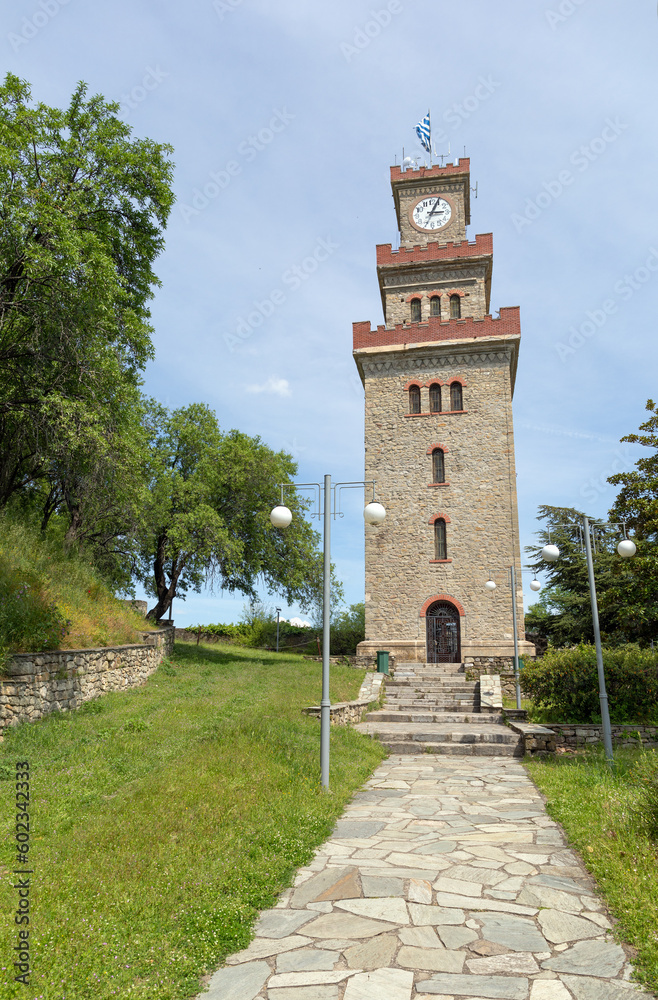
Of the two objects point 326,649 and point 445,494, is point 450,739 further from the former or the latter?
point 445,494

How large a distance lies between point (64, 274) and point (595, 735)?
1296 cm

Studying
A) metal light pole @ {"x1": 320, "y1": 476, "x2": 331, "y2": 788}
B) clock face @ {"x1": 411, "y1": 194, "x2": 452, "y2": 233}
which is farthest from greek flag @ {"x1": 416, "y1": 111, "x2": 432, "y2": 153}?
metal light pole @ {"x1": 320, "y1": 476, "x2": 331, "y2": 788}

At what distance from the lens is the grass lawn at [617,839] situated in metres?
3.93

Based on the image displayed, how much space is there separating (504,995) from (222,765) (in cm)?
452

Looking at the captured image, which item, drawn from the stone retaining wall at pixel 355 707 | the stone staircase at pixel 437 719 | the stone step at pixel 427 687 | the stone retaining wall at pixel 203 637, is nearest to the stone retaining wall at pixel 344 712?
the stone retaining wall at pixel 355 707

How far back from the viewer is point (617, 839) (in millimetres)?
5496

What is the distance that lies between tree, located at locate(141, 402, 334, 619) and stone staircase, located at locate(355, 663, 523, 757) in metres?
6.88

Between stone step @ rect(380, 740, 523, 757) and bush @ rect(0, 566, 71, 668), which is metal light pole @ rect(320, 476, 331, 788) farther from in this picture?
bush @ rect(0, 566, 71, 668)

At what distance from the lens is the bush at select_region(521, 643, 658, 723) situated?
12.9 m

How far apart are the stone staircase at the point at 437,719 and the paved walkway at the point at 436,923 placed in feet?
15.8

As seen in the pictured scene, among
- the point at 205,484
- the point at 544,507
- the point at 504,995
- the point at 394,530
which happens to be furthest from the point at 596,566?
the point at 504,995

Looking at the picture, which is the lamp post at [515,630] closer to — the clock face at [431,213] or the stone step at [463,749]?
the stone step at [463,749]

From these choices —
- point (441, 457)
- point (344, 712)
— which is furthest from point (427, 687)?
point (441, 457)

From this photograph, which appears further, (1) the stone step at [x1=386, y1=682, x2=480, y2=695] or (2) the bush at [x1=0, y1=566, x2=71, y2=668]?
(1) the stone step at [x1=386, y1=682, x2=480, y2=695]
